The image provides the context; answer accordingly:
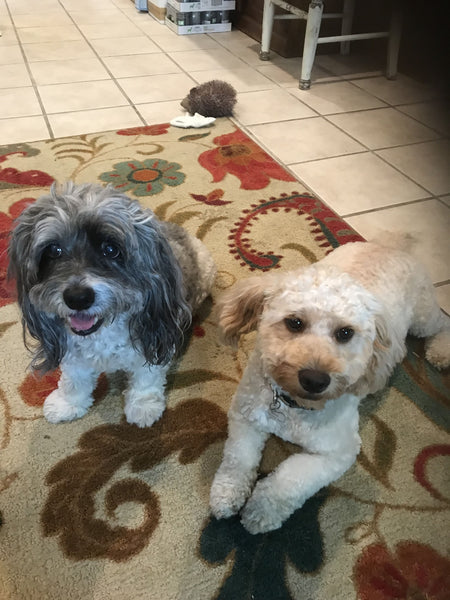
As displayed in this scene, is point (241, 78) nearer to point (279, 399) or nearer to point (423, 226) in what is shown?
point (423, 226)

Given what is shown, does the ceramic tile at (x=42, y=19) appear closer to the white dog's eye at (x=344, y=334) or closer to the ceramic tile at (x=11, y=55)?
the ceramic tile at (x=11, y=55)

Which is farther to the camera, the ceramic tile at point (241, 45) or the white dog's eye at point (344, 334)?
the ceramic tile at point (241, 45)

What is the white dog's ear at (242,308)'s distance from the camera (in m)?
1.27

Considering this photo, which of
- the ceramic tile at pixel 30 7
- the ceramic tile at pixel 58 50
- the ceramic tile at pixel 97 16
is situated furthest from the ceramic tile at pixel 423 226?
the ceramic tile at pixel 30 7

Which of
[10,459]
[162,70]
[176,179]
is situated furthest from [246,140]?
[10,459]

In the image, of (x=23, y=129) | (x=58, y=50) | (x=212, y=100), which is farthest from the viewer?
(x=58, y=50)

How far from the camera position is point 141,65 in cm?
418

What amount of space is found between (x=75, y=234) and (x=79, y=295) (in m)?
0.17

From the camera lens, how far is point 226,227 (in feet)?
7.77

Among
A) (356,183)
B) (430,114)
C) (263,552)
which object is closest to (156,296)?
(263,552)

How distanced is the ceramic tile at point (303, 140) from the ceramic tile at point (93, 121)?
0.91 m

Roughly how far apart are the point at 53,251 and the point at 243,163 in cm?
190

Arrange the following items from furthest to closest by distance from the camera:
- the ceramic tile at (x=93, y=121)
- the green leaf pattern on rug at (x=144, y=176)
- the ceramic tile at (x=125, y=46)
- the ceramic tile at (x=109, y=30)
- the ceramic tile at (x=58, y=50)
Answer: the ceramic tile at (x=109, y=30) → the ceramic tile at (x=125, y=46) → the ceramic tile at (x=58, y=50) → the ceramic tile at (x=93, y=121) → the green leaf pattern on rug at (x=144, y=176)

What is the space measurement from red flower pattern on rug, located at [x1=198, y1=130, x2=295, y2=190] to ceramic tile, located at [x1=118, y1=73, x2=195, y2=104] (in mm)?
882
